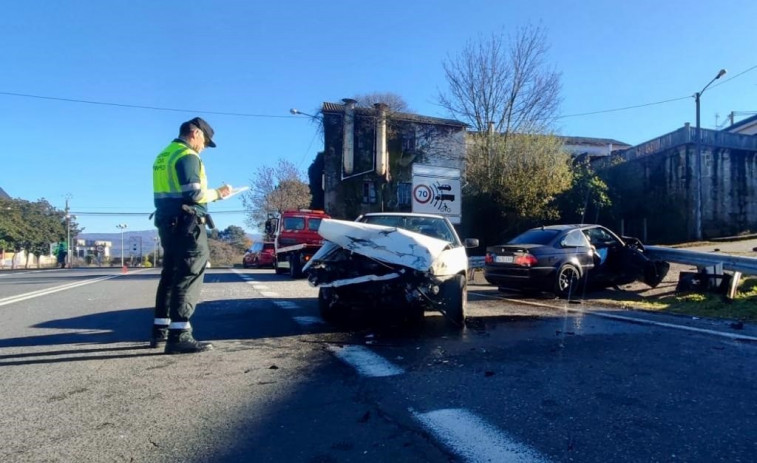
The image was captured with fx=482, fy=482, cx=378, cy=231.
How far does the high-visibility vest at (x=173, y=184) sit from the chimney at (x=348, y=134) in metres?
28.7

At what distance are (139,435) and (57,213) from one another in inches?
2657

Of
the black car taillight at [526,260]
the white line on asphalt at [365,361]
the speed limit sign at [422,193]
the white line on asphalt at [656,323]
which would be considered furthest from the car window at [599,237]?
the speed limit sign at [422,193]

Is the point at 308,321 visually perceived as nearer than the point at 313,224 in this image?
Yes

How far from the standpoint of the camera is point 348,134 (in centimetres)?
3294

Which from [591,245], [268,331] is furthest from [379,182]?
[268,331]

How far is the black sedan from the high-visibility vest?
653 centimetres

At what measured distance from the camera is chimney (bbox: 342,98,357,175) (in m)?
32.9

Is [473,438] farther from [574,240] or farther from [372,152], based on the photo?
[372,152]

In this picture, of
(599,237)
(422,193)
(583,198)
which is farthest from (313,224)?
(583,198)

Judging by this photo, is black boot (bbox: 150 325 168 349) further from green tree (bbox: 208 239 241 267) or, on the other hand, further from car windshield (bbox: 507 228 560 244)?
green tree (bbox: 208 239 241 267)

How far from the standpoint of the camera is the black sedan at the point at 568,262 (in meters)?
9.33

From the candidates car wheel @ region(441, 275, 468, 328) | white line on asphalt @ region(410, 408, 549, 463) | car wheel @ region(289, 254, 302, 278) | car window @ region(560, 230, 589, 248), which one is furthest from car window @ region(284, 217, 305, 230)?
white line on asphalt @ region(410, 408, 549, 463)

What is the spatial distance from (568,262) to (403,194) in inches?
960

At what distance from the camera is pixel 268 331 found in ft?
19.3
